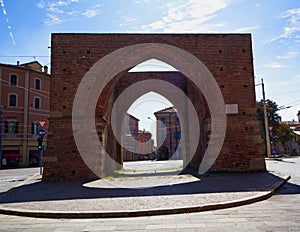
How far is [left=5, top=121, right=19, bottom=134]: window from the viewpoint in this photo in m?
28.1

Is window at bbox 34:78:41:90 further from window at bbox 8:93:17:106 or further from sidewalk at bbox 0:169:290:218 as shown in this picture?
sidewalk at bbox 0:169:290:218

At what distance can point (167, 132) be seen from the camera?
45.3 metres

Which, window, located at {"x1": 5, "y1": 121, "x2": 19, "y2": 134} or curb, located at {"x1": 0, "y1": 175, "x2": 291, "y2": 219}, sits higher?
window, located at {"x1": 5, "y1": 121, "x2": 19, "y2": 134}

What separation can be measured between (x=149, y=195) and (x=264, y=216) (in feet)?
10.1

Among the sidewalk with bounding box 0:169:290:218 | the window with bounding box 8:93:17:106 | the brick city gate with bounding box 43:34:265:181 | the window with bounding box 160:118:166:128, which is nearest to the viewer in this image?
the sidewalk with bounding box 0:169:290:218

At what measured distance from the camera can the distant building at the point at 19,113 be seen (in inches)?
1106

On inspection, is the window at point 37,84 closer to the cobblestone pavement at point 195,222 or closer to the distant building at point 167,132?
the distant building at point 167,132

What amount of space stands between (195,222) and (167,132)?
40.7m

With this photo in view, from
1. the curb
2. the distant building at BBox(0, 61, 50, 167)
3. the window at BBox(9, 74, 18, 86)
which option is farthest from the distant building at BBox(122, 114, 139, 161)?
the curb

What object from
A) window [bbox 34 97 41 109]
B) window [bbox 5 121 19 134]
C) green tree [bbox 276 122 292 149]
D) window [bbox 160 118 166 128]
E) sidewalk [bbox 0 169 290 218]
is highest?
window [bbox 34 97 41 109]

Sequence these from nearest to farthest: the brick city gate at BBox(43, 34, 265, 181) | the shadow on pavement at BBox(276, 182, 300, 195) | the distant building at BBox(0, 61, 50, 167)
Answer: the shadow on pavement at BBox(276, 182, 300, 195)
the brick city gate at BBox(43, 34, 265, 181)
the distant building at BBox(0, 61, 50, 167)

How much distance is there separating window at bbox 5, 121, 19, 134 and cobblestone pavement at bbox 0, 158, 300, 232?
25400 millimetres

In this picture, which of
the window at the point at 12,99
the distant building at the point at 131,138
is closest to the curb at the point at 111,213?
the window at the point at 12,99

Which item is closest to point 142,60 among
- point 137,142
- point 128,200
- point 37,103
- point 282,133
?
point 128,200
